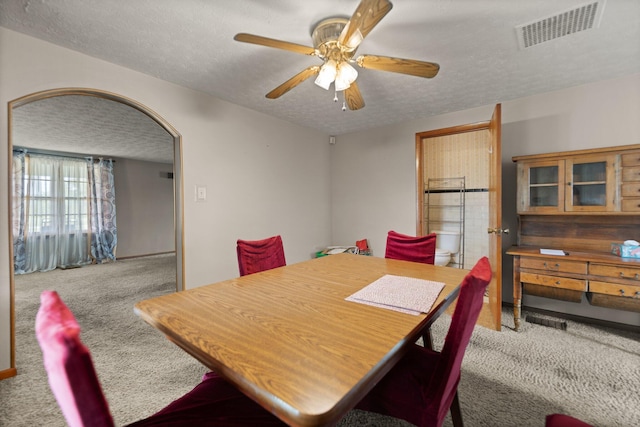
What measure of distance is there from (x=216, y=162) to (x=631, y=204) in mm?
3754

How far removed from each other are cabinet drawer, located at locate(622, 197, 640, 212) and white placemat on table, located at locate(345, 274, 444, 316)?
211cm

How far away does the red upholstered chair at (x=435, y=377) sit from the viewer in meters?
0.85

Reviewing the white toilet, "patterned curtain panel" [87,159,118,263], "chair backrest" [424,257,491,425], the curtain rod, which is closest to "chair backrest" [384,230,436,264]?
"chair backrest" [424,257,491,425]

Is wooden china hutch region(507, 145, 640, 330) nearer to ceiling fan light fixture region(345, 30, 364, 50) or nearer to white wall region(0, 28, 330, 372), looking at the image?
ceiling fan light fixture region(345, 30, 364, 50)

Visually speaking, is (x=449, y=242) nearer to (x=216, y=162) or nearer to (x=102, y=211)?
(x=216, y=162)

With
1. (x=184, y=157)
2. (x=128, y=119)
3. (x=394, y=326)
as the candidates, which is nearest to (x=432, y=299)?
(x=394, y=326)

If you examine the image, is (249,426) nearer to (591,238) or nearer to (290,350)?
(290,350)

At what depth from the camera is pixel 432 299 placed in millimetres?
1155

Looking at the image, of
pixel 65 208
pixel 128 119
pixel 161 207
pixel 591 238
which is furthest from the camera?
pixel 161 207

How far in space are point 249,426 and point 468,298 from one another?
80cm

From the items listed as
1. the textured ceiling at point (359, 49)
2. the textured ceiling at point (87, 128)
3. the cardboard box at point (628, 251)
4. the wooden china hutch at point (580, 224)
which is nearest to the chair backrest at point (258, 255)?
the textured ceiling at point (359, 49)

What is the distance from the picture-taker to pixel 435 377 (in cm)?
97

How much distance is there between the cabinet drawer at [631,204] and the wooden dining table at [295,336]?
1986 millimetres

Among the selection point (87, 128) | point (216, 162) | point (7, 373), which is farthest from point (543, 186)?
point (87, 128)
